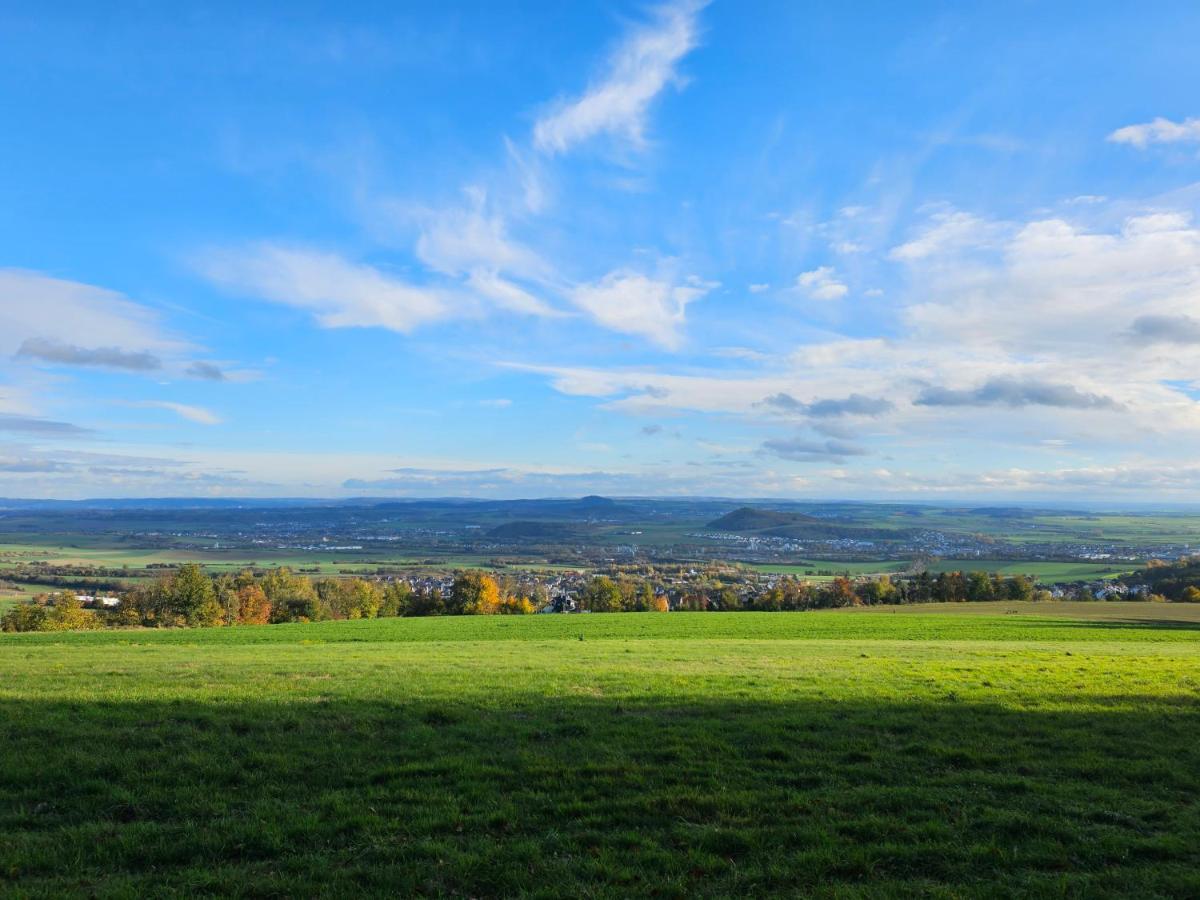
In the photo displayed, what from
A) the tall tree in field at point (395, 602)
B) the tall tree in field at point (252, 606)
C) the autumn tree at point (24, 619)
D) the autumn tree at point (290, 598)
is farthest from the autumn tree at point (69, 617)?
the tall tree in field at point (395, 602)

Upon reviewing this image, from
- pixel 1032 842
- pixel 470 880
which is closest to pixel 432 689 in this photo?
pixel 470 880

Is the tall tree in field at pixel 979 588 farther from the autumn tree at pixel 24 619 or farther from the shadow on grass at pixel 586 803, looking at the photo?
the autumn tree at pixel 24 619

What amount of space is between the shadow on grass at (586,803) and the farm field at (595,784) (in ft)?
0.12

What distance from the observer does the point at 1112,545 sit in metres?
180

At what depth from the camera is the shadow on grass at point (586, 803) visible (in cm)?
608

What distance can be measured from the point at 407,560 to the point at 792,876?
172725mm

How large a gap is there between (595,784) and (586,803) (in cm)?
68

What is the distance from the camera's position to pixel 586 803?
778cm

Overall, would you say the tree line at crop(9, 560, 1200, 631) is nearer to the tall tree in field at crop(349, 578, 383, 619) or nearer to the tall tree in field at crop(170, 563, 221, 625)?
the tall tree in field at crop(349, 578, 383, 619)

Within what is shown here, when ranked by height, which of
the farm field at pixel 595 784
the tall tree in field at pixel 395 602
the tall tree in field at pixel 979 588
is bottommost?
the tall tree in field at pixel 395 602

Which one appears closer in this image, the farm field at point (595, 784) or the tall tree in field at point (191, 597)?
the farm field at point (595, 784)

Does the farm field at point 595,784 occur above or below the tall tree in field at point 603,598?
above

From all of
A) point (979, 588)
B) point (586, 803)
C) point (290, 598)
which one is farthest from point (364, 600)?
point (586, 803)

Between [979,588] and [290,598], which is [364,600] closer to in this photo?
[290,598]
